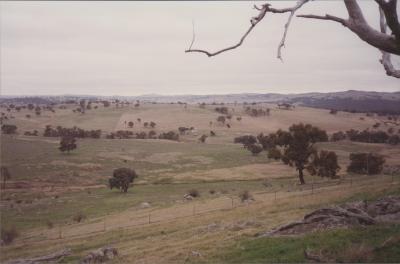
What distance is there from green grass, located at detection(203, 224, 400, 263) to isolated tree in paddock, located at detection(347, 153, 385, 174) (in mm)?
49139

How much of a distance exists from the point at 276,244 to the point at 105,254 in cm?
984

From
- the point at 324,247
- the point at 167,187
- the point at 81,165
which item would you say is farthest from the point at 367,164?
the point at 81,165

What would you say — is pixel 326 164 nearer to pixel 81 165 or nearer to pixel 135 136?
pixel 81 165

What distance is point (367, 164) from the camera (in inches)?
2343

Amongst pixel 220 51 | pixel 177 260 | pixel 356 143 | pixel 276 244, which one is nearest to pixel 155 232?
pixel 177 260

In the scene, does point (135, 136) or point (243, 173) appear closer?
point (243, 173)

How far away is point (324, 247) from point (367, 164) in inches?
2037

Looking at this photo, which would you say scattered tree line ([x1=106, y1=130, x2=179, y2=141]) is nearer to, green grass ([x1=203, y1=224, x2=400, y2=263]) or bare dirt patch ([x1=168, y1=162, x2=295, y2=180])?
bare dirt patch ([x1=168, y1=162, x2=295, y2=180])

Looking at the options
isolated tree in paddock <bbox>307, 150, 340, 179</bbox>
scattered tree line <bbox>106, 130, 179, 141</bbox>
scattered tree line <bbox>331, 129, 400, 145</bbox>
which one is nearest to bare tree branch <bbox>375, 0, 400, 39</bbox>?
isolated tree in paddock <bbox>307, 150, 340, 179</bbox>

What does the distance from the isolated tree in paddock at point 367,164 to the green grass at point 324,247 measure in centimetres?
4914

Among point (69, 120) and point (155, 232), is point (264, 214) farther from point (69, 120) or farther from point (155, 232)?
point (69, 120)

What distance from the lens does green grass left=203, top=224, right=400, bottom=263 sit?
10672mm

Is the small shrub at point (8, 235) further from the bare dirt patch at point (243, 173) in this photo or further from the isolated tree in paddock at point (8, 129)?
the isolated tree in paddock at point (8, 129)

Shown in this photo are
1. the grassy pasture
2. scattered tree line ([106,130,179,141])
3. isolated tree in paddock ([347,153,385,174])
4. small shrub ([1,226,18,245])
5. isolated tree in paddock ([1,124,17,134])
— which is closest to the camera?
the grassy pasture
